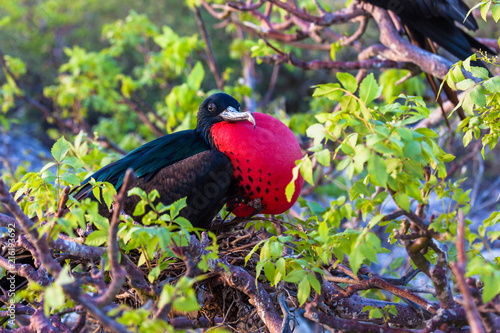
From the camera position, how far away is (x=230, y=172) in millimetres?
1932

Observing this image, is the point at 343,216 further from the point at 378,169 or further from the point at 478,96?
the point at 478,96

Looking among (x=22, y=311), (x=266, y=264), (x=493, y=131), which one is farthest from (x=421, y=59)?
(x=22, y=311)

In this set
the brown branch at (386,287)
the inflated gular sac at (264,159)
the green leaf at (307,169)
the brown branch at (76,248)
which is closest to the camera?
the green leaf at (307,169)

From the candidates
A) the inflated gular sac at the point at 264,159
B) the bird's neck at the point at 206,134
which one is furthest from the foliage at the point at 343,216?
the bird's neck at the point at 206,134

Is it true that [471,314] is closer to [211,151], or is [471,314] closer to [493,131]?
[493,131]

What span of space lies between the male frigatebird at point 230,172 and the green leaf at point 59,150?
0.56 m

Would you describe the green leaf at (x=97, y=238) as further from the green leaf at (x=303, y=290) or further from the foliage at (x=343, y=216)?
the green leaf at (x=303, y=290)

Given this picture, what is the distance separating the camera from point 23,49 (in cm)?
938

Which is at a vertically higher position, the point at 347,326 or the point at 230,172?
the point at 230,172

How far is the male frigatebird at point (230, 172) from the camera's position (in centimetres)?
187

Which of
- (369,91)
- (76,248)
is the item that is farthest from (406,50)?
(76,248)

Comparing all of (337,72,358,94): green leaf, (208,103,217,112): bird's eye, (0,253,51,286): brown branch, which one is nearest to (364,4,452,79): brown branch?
(208,103,217,112): bird's eye

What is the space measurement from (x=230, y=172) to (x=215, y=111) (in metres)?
0.34

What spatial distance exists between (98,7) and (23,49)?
6.77 ft
